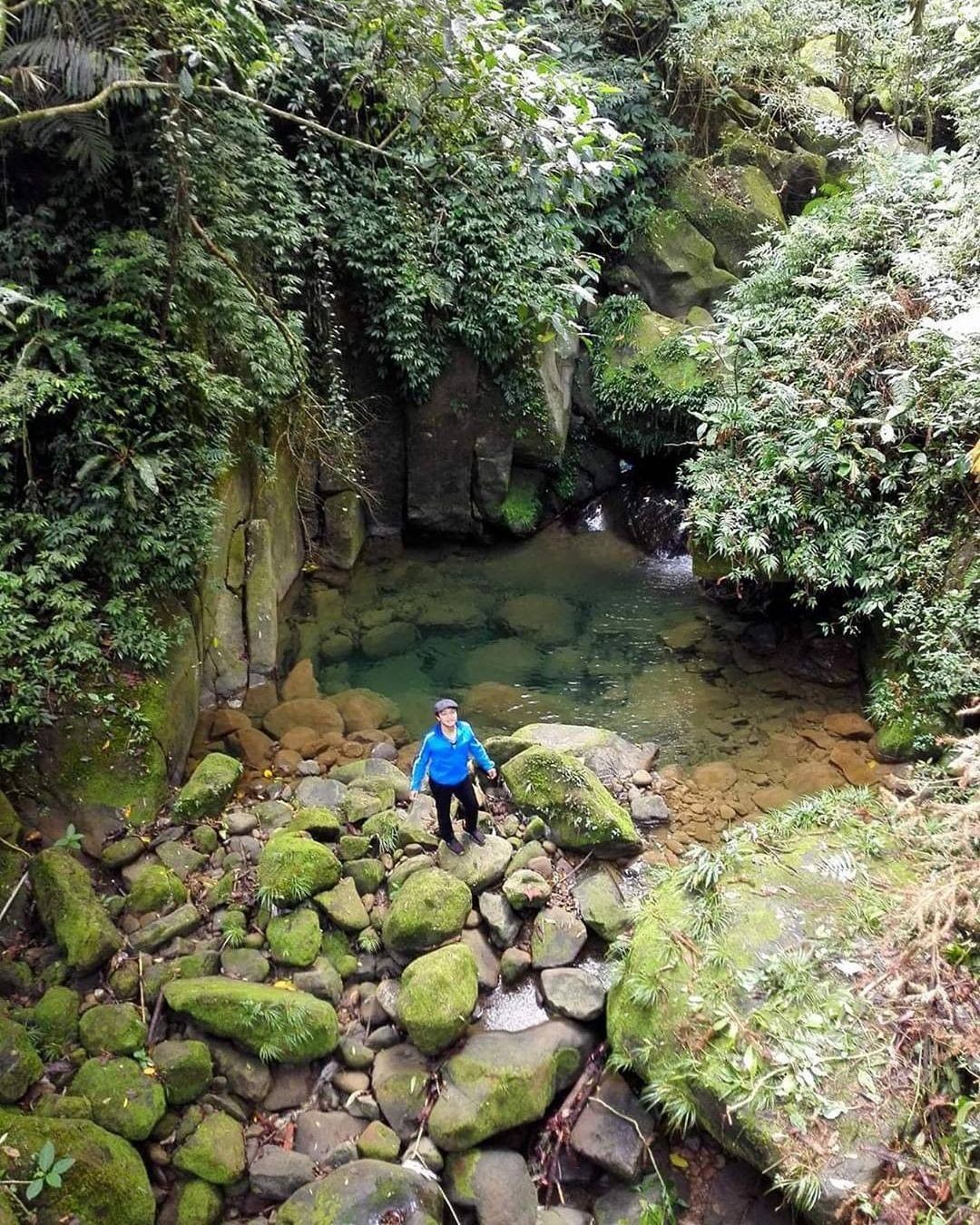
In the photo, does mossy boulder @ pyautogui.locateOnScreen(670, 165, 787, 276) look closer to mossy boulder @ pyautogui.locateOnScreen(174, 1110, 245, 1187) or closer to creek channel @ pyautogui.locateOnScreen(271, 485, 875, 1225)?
creek channel @ pyautogui.locateOnScreen(271, 485, 875, 1225)

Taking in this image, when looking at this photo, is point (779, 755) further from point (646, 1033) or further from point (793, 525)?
point (646, 1033)

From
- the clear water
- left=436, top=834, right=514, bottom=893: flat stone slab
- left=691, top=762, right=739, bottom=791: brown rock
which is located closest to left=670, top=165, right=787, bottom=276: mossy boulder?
the clear water

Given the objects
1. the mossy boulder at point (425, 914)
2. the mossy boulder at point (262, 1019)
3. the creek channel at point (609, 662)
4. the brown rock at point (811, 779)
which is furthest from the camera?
the creek channel at point (609, 662)

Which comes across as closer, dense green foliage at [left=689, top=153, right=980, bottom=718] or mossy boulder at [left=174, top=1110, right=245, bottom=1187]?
mossy boulder at [left=174, top=1110, right=245, bottom=1187]

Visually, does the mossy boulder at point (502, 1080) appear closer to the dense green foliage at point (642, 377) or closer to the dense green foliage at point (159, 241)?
the dense green foliage at point (159, 241)

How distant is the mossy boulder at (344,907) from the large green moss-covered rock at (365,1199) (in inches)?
57.2

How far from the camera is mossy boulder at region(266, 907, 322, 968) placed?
4992 mm

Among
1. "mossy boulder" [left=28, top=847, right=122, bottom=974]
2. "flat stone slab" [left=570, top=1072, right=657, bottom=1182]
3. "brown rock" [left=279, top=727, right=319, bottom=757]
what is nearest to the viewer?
"flat stone slab" [left=570, top=1072, right=657, bottom=1182]

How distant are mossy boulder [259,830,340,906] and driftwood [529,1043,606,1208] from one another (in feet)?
6.89

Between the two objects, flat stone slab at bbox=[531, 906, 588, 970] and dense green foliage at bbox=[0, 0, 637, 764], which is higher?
dense green foliage at bbox=[0, 0, 637, 764]

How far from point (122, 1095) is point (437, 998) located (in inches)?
72.2

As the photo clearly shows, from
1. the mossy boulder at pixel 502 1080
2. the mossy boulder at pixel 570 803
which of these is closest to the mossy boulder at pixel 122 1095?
the mossy boulder at pixel 502 1080

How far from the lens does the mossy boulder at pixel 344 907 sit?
17.1ft

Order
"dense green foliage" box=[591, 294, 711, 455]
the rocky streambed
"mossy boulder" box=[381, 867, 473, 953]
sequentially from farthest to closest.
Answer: "dense green foliage" box=[591, 294, 711, 455] → "mossy boulder" box=[381, 867, 473, 953] → the rocky streambed
